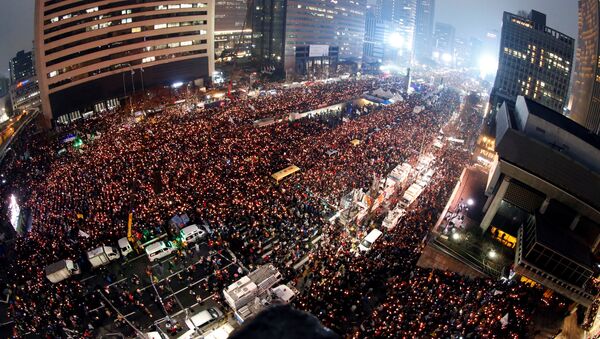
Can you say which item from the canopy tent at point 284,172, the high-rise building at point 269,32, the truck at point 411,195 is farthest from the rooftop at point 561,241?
the high-rise building at point 269,32

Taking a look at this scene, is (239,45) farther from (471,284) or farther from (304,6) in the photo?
(471,284)

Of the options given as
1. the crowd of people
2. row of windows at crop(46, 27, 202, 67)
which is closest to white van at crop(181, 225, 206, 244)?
the crowd of people

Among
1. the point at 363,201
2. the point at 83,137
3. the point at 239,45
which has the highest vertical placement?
the point at 239,45

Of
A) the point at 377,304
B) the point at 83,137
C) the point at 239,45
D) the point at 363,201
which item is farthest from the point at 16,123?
the point at 239,45

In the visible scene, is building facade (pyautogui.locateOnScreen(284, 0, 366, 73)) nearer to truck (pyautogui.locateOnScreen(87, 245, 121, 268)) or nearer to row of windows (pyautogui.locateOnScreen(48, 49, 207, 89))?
row of windows (pyautogui.locateOnScreen(48, 49, 207, 89))

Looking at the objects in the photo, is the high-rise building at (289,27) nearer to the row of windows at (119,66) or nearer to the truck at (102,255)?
the row of windows at (119,66)

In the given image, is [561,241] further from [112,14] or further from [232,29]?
[232,29]
